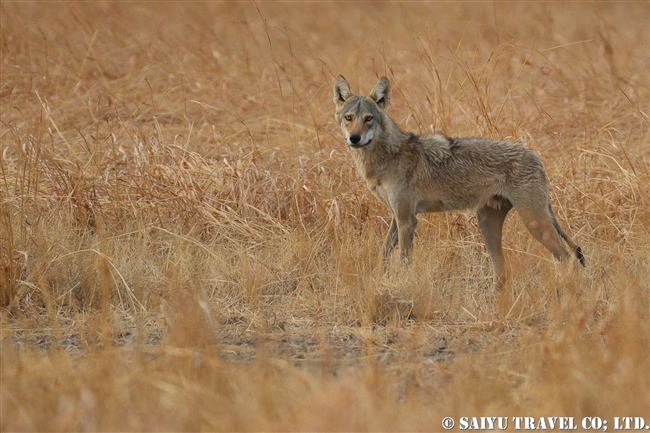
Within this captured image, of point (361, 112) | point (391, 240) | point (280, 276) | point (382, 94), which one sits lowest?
point (280, 276)

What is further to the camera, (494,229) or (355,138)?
(494,229)

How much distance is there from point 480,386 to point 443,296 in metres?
2.02

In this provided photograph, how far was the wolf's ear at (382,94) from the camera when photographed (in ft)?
21.8

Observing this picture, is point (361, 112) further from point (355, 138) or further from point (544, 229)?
point (544, 229)

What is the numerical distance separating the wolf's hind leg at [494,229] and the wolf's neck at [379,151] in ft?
2.74

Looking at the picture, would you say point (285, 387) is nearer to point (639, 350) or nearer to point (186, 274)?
point (639, 350)

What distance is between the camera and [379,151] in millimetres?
6633

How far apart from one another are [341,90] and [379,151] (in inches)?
23.9

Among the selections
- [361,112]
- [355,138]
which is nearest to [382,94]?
[361,112]

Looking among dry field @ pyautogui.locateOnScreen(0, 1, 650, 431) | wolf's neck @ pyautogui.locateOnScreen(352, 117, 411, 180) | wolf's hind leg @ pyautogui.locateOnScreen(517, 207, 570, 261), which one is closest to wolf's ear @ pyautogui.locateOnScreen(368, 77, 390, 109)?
wolf's neck @ pyautogui.locateOnScreen(352, 117, 411, 180)

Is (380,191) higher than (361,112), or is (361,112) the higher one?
(361,112)

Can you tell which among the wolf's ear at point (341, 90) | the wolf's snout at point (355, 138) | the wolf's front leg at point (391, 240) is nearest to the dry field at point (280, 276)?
the wolf's front leg at point (391, 240)

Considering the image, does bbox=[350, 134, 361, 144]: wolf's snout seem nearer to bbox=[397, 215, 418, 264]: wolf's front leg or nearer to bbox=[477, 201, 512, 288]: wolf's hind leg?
bbox=[397, 215, 418, 264]: wolf's front leg

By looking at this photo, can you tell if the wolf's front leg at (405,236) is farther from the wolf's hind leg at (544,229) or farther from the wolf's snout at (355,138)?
the wolf's hind leg at (544,229)
